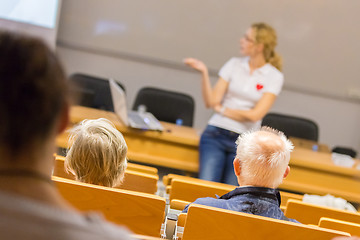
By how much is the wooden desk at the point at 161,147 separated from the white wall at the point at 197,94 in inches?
88.6

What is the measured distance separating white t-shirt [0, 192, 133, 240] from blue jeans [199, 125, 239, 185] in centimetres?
288

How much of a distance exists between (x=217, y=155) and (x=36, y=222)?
2.96m

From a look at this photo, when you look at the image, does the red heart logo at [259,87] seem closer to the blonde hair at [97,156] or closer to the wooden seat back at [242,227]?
the blonde hair at [97,156]

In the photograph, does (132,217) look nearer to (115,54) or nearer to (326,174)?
(326,174)

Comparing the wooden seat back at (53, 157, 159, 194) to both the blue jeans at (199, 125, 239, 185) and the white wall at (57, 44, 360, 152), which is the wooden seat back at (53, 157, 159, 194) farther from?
the white wall at (57, 44, 360, 152)

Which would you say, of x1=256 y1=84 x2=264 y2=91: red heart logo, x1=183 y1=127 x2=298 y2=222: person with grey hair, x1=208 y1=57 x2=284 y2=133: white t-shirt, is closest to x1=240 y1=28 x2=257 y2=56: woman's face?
x1=208 y1=57 x2=284 y2=133: white t-shirt

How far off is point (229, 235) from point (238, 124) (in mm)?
2123

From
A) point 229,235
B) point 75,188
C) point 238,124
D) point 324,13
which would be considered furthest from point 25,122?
point 324,13

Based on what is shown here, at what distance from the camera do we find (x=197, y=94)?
6.28 m

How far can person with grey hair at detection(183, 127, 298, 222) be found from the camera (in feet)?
6.26

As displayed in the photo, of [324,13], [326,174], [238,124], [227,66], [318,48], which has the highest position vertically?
[324,13]

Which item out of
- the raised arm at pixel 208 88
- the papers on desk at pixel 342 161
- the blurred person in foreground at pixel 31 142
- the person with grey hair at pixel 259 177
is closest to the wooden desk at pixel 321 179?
the papers on desk at pixel 342 161

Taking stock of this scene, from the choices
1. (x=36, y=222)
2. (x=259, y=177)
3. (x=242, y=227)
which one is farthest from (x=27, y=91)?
(x=259, y=177)

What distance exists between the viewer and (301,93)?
6305mm
